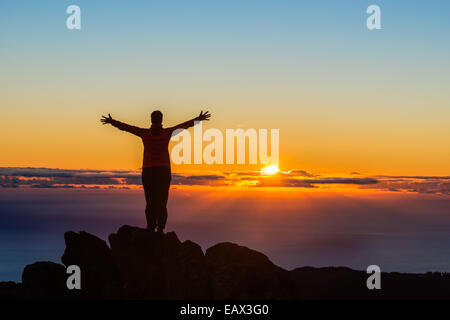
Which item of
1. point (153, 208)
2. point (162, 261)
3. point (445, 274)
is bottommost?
point (445, 274)

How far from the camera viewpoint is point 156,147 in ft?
65.2

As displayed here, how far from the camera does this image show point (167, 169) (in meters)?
20.0

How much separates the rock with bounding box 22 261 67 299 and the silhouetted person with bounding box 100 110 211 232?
15.3ft

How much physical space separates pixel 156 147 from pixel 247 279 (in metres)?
5.03

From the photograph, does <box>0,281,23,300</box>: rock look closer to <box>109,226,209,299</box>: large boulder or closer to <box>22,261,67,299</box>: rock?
<box>22,261,67,299</box>: rock

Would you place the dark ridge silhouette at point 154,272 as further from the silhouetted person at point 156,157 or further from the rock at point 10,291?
the silhouetted person at point 156,157

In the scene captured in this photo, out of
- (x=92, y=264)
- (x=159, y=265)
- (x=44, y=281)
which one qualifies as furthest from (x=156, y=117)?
(x=44, y=281)

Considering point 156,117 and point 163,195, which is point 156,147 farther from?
point 163,195

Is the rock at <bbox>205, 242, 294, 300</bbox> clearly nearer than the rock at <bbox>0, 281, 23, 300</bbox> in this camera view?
Yes

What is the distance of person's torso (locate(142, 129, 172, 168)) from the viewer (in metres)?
19.8

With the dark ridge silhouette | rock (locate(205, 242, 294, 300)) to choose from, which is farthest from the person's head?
rock (locate(205, 242, 294, 300))
